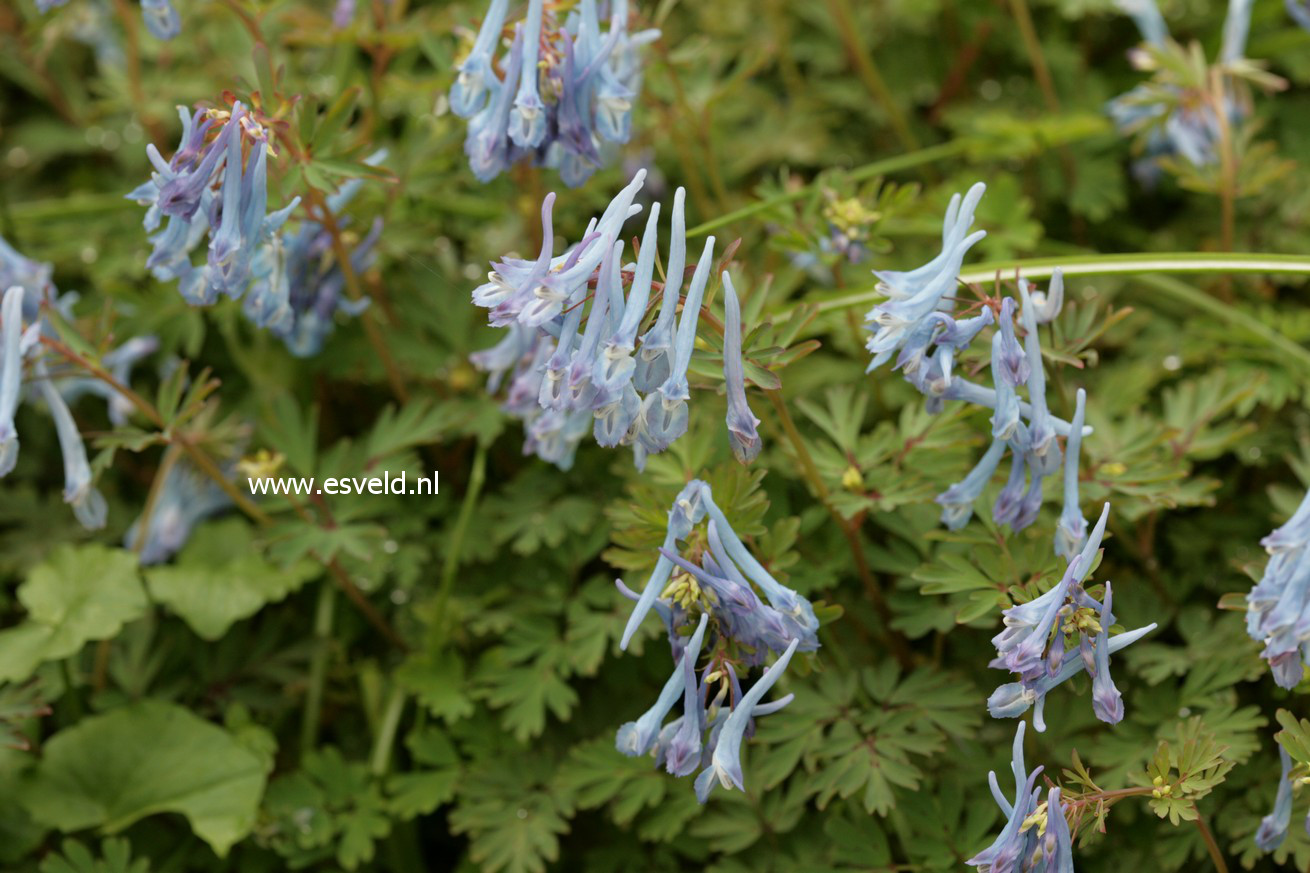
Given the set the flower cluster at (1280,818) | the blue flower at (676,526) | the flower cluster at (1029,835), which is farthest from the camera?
the flower cluster at (1280,818)

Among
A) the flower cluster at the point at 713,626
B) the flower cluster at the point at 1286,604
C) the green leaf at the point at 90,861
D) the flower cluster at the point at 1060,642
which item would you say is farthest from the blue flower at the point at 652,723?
the green leaf at the point at 90,861

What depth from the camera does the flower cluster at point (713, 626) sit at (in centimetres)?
169

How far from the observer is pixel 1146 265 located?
214cm

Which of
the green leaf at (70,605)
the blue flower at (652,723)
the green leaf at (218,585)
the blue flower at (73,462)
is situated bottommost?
the green leaf at (218,585)

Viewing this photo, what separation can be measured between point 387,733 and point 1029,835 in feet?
4.64

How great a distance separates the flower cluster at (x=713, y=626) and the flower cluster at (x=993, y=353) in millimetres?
374

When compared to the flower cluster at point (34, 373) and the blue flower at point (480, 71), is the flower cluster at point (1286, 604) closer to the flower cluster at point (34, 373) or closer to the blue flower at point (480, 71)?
the blue flower at point (480, 71)

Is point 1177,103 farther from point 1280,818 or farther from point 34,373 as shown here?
point 34,373

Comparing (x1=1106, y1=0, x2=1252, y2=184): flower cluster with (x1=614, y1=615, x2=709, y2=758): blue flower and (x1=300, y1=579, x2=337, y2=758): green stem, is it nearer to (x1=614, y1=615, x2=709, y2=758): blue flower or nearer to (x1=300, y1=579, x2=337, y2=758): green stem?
(x1=614, y1=615, x2=709, y2=758): blue flower

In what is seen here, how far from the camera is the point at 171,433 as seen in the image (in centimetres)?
225

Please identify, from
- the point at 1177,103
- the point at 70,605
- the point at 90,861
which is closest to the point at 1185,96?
the point at 1177,103

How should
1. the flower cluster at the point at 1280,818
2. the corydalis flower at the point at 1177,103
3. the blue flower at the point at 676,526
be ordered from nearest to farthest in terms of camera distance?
1. the blue flower at the point at 676,526
2. the flower cluster at the point at 1280,818
3. the corydalis flower at the point at 1177,103

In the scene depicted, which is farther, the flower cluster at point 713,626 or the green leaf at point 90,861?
the green leaf at point 90,861

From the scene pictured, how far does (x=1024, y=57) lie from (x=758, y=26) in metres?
0.82
